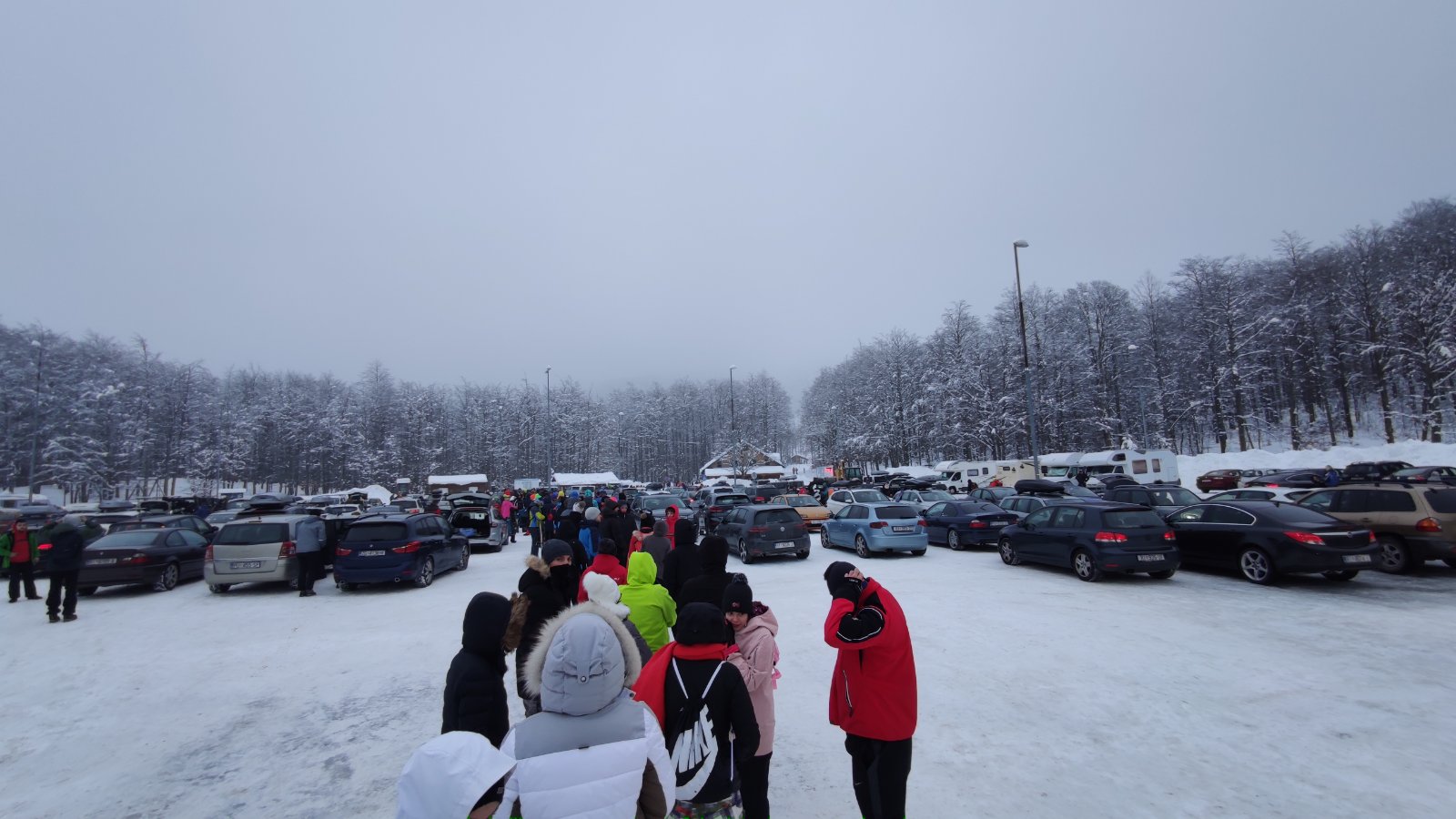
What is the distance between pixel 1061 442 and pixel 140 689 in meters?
60.9

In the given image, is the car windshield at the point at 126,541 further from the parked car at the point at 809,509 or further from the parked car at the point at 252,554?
the parked car at the point at 809,509

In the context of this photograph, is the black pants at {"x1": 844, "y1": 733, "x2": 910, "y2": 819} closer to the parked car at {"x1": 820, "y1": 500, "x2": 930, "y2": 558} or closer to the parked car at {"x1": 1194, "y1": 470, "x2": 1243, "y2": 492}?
the parked car at {"x1": 820, "y1": 500, "x2": 930, "y2": 558}

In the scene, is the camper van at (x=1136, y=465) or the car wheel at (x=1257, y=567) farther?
the camper van at (x=1136, y=465)

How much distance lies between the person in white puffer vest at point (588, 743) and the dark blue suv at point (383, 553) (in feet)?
40.8

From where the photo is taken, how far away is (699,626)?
280 cm

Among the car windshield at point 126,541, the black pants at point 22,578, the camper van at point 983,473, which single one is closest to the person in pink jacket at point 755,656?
the car windshield at point 126,541

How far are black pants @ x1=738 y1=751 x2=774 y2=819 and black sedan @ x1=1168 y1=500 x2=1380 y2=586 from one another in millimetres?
11758

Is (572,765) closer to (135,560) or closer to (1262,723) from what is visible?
(1262,723)

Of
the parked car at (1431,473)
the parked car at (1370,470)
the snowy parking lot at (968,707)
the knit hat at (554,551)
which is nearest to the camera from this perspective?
the snowy parking lot at (968,707)

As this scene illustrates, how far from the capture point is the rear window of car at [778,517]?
16.6m

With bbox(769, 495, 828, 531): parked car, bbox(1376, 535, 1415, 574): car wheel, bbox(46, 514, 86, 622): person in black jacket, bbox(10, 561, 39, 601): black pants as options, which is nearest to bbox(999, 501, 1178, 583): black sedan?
bbox(1376, 535, 1415, 574): car wheel

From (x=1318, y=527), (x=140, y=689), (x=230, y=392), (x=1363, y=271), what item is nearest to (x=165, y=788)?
(x=140, y=689)

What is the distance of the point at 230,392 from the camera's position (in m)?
76.7

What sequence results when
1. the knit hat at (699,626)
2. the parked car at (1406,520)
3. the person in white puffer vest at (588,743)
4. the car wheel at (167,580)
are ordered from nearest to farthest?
the person in white puffer vest at (588,743) < the knit hat at (699,626) < the parked car at (1406,520) < the car wheel at (167,580)
